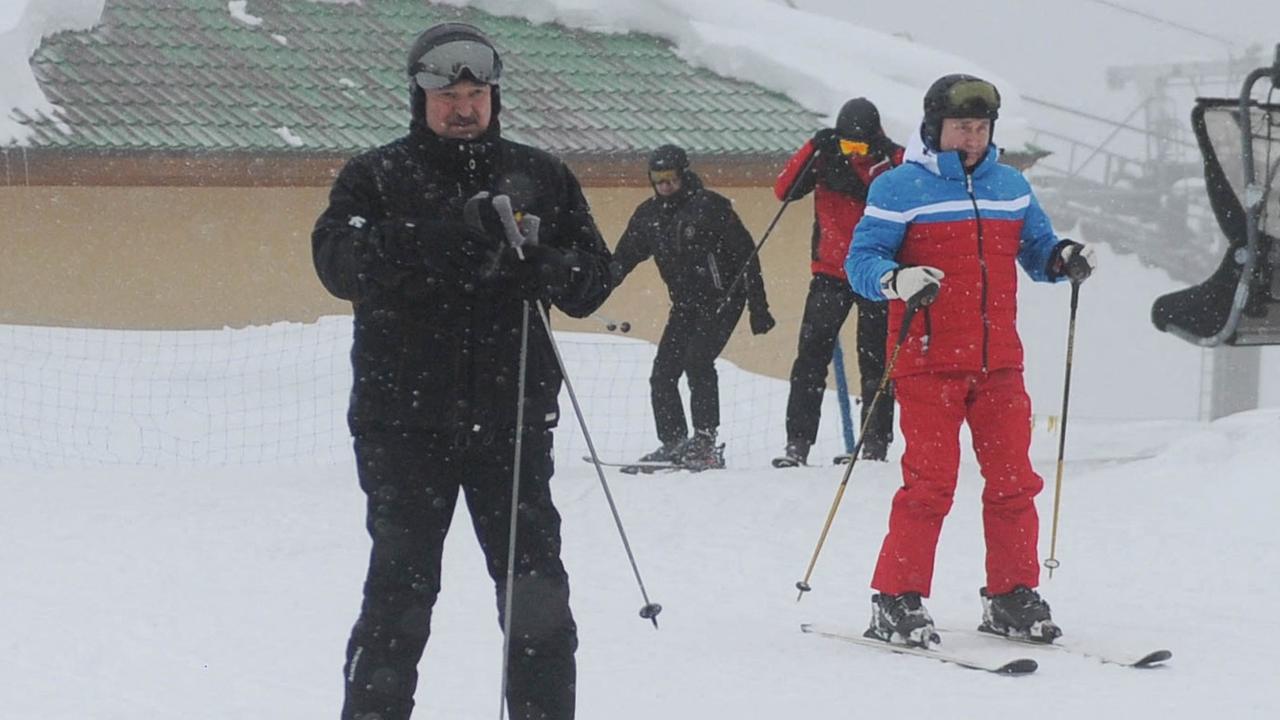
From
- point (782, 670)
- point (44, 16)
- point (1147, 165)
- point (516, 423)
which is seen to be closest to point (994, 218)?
point (782, 670)

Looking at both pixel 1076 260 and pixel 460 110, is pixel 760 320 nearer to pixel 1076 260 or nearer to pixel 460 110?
pixel 1076 260

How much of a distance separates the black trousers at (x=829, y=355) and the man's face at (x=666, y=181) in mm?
905

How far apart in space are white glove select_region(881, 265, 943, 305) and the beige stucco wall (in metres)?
9.51

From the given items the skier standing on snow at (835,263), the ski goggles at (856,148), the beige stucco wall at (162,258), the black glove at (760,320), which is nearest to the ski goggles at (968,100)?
the skier standing on snow at (835,263)

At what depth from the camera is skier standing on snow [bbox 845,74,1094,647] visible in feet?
19.1

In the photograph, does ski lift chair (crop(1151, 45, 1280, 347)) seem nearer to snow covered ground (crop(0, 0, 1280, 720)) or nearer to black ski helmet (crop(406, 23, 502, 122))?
snow covered ground (crop(0, 0, 1280, 720))

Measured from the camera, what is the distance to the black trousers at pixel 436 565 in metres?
4.08

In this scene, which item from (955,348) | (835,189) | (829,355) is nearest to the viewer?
(955,348)

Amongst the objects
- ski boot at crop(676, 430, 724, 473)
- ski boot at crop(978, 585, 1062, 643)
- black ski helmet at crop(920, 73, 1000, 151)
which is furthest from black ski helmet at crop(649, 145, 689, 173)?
ski boot at crop(978, 585, 1062, 643)

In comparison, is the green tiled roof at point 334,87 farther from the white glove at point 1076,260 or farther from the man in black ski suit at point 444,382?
the man in black ski suit at point 444,382

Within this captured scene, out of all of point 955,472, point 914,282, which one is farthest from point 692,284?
point 914,282

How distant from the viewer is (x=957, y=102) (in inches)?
229

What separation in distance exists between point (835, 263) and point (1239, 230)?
8.29 ft

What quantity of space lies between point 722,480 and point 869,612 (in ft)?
9.52
